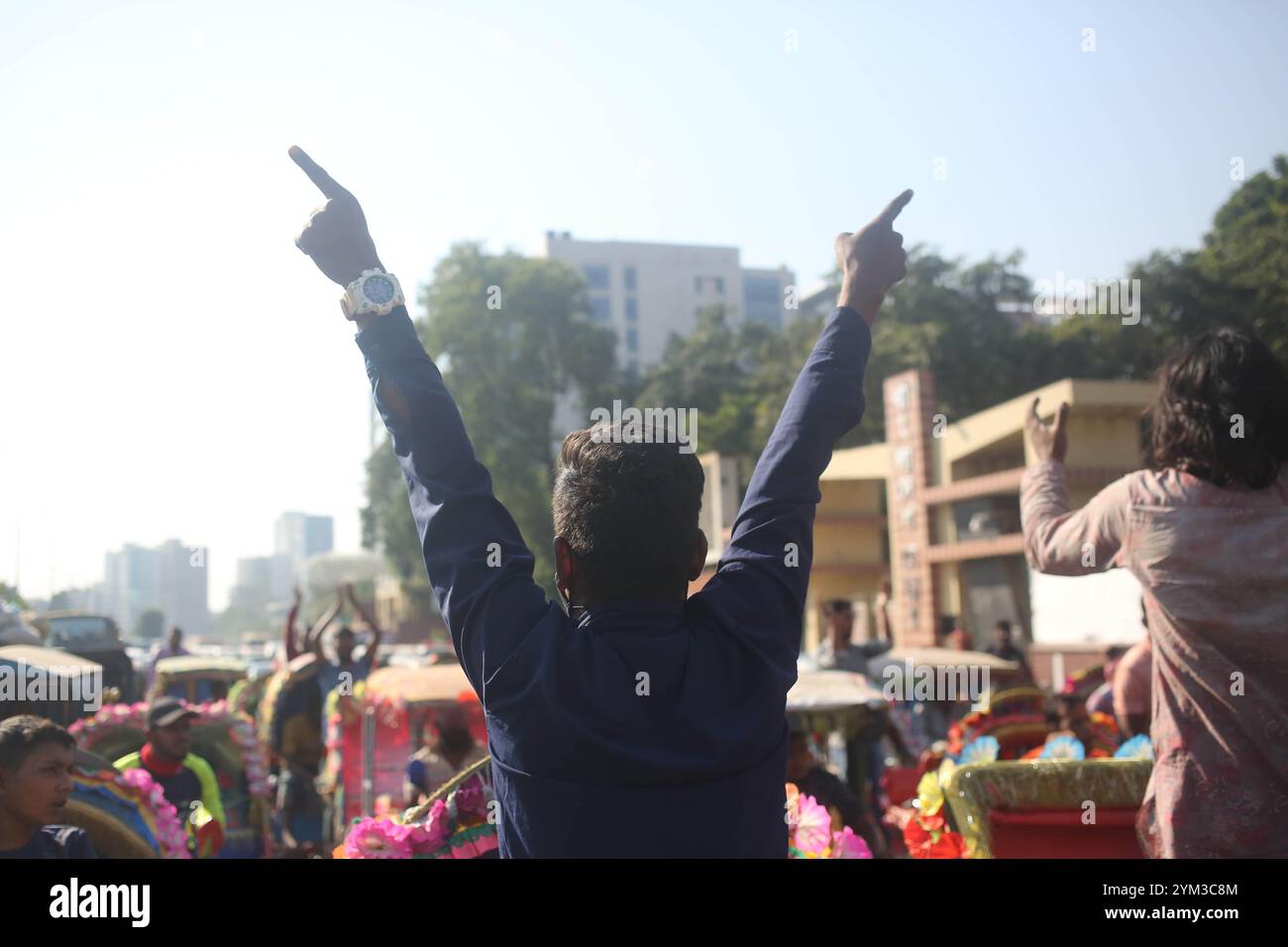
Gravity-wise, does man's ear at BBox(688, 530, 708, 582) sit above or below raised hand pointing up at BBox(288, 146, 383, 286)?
below

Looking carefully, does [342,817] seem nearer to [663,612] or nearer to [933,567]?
[663,612]

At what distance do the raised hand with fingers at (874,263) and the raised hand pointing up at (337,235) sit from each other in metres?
0.73

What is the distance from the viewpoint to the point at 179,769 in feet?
19.9

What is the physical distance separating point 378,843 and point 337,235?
1399 millimetres

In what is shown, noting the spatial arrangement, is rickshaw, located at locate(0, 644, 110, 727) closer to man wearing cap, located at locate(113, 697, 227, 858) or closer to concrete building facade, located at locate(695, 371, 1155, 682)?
man wearing cap, located at locate(113, 697, 227, 858)

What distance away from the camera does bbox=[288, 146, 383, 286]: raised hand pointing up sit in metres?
1.71

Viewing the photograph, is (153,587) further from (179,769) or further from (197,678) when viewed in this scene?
(179,769)

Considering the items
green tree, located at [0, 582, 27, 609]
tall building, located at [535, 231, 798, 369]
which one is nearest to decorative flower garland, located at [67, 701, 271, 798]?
→ green tree, located at [0, 582, 27, 609]

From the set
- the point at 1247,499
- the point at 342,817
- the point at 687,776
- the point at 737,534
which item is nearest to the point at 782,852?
the point at 687,776

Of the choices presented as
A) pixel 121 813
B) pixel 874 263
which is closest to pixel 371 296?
pixel 874 263

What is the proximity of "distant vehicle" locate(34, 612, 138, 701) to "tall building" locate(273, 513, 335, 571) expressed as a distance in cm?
7498

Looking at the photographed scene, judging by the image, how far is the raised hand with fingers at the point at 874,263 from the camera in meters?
1.84

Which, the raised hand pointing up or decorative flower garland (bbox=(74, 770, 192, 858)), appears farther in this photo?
decorative flower garland (bbox=(74, 770, 192, 858))

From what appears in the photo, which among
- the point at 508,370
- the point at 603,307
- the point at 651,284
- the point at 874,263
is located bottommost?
the point at 874,263
